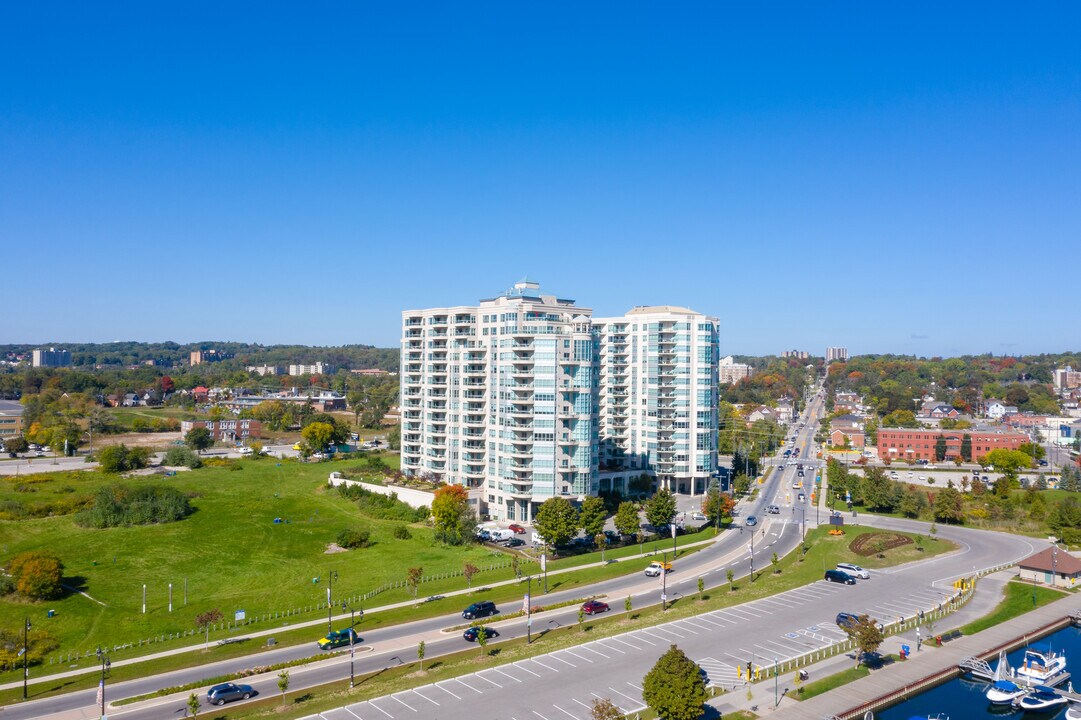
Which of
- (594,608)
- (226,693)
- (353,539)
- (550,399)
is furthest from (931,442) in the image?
(226,693)

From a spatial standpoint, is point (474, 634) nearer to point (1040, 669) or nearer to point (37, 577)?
point (37, 577)

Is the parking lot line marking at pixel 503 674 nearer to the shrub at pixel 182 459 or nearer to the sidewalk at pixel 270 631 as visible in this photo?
the sidewalk at pixel 270 631

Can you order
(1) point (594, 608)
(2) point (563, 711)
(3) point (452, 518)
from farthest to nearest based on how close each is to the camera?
(3) point (452, 518), (1) point (594, 608), (2) point (563, 711)

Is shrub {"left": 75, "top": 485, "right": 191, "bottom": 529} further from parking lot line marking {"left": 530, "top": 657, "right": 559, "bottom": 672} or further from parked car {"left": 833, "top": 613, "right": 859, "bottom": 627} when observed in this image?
parked car {"left": 833, "top": 613, "right": 859, "bottom": 627}

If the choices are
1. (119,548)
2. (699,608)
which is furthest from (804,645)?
(119,548)

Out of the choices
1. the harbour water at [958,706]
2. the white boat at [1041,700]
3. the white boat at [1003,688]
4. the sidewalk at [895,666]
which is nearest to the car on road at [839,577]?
the sidewalk at [895,666]

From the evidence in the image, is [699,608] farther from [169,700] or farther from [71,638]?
[71,638]
